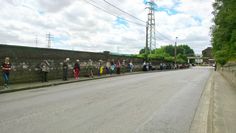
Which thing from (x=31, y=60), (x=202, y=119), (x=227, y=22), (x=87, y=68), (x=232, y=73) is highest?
(x=227, y=22)

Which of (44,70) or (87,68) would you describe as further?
(87,68)

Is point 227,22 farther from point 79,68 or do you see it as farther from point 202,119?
point 79,68

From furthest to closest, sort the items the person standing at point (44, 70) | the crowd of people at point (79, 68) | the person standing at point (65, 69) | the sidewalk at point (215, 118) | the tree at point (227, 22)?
1. the person standing at point (65, 69)
2. the person standing at point (44, 70)
3. the crowd of people at point (79, 68)
4. the tree at point (227, 22)
5. the sidewalk at point (215, 118)

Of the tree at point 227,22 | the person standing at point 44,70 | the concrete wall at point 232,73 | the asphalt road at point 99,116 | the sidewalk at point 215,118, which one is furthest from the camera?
the person standing at point 44,70

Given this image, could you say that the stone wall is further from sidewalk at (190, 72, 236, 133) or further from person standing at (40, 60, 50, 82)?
sidewalk at (190, 72, 236, 133)

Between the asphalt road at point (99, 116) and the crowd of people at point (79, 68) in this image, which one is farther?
the crowd of people at point (79, 68)

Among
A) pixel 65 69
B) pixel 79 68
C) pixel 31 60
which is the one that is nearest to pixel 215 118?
pixel 31 60

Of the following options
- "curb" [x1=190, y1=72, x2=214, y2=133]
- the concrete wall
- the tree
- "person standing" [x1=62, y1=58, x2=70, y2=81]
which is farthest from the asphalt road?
"person standing" [x1=62, y1=58, x2=70, y2=81]

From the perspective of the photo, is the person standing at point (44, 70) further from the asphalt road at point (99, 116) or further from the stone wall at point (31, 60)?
the asphalt road at point (99, 116)

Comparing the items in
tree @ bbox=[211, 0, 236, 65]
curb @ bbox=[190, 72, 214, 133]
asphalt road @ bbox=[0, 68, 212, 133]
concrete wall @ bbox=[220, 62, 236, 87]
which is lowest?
curb @ bbox=[190, 72, 214, 133]

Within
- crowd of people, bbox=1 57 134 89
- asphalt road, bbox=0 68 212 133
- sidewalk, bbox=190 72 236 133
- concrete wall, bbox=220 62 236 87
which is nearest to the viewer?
asphalt road, bbox=0 68 212 133

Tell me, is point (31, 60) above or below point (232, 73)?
above

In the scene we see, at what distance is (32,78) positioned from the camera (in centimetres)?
2047

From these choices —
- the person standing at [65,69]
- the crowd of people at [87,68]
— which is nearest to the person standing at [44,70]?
the crowd of people at [87,68]
